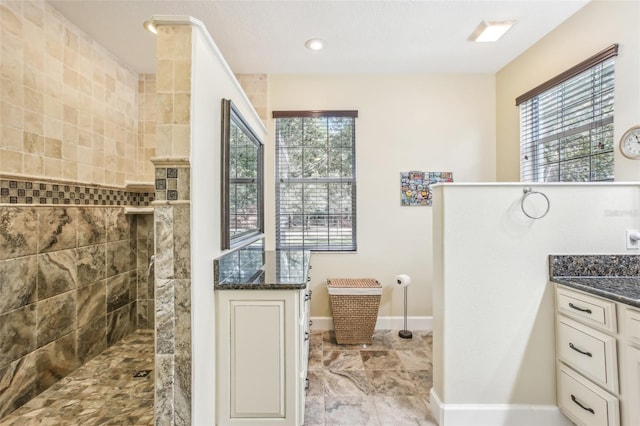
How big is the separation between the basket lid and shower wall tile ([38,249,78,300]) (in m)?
2.12

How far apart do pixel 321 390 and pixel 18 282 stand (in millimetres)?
2116

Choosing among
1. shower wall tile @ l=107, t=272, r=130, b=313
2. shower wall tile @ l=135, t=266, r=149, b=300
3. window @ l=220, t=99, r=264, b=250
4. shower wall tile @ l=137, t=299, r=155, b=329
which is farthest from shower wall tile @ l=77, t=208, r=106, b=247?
window @ l=220, t=99, r=264, b=250

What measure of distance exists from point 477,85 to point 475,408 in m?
3.06

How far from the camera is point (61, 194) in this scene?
2197mm

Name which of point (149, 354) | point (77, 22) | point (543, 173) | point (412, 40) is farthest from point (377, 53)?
point (149, 354)

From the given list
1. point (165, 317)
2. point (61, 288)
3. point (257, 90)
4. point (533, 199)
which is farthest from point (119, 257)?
point (533, 199)

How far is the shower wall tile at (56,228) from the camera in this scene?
2025 mm

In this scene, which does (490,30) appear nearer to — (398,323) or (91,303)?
(398,323)

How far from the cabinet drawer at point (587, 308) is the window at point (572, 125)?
1.07 metres

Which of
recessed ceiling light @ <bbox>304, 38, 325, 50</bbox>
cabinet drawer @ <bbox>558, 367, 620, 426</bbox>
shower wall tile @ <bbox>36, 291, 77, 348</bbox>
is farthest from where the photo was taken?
recessed ceiling light @ <bbox>304, 38, 325, 50</bbox>

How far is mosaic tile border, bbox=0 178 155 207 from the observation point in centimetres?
183

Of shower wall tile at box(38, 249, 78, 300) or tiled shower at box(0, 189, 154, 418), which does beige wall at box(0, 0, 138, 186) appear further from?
shower wall tile at box(38, 249, 78, 300)

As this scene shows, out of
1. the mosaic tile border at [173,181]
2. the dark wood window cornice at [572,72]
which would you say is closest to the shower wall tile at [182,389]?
the mosaic tile border at [173,181]

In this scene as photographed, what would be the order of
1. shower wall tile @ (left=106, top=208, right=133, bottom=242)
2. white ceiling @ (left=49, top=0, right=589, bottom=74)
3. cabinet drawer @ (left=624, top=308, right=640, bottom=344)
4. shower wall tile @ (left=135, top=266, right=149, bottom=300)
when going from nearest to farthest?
cabinet drawer @ (left=624, top=308, right=640, bottom=344)
white ceiling @ (left=49, top=0, right=589, bottom=74)
shower wall tile @ (left=106, top=208, right=133, bottom=242)
shower wall tile @ (left=135, top=266, right=149, bottom=300)
